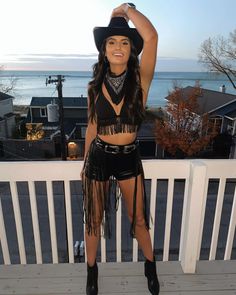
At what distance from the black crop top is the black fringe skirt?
10 centimetres

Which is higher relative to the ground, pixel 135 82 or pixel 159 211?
pixel 135 82

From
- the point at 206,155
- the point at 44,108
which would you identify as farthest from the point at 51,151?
the point at 206,155

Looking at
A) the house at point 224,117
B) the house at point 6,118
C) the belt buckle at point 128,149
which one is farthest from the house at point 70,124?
the belt buckle at point 128,149

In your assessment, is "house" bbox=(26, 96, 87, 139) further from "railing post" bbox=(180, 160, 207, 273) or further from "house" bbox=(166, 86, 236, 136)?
"railing post" bbox=(180, 160, 207, 273)

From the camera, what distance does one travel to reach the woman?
1.52 m

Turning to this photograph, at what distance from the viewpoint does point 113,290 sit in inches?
73.3

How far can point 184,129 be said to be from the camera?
47.9ft

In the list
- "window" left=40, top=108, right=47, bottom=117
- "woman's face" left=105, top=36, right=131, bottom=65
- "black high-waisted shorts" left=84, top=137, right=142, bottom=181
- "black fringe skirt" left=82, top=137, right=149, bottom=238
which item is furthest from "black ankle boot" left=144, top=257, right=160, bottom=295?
"window" left=40, top=108, right=47, bottom=117

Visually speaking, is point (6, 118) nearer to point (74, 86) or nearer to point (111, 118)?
point (111, 118)

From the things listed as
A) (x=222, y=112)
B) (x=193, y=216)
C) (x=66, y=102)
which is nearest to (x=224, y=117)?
(x=222, y=112)

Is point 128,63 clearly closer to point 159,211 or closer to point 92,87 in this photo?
point 92,87

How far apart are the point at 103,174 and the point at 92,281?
797 millimetres

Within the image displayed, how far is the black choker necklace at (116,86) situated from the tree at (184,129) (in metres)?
13.0

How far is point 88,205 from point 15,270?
2.88 feet
